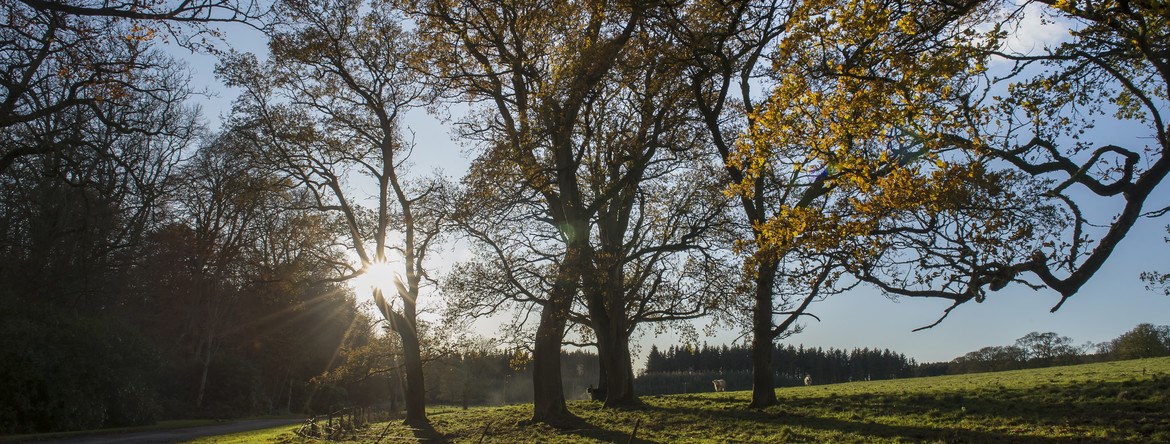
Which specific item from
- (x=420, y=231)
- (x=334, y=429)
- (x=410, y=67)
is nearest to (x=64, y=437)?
(x=334, y=429)

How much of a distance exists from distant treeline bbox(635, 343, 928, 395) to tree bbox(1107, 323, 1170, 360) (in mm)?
47793

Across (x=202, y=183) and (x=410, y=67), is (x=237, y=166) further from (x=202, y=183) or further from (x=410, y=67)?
(x=202, y=183)

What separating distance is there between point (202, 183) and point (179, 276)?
6469 mm

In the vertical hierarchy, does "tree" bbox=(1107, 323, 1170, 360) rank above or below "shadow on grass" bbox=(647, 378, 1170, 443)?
above

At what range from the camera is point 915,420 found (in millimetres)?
14305

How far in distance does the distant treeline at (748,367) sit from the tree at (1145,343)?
1882 inches

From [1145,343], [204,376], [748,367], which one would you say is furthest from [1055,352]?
[204,376]

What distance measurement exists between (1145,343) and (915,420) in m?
38.7

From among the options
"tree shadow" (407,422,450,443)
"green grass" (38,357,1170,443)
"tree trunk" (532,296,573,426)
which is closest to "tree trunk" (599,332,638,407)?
"green grass" (38,357,1170,443)

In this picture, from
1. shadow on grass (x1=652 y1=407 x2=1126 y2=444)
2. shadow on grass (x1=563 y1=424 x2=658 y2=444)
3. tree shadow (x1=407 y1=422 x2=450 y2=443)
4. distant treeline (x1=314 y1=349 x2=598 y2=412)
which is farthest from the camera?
distant treeline (x1=314 y1=349 x2=598 y2=412)

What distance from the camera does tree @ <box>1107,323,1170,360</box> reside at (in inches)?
1628

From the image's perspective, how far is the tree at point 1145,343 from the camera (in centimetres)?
4134

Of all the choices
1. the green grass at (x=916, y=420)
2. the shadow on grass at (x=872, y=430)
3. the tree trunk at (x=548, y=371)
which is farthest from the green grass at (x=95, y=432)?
the shadow on grass at (x=872, y=430)

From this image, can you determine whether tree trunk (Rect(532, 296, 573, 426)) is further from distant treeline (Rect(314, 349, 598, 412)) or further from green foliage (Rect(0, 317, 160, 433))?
green foliage (Rect(0, 317, 160, 433))
